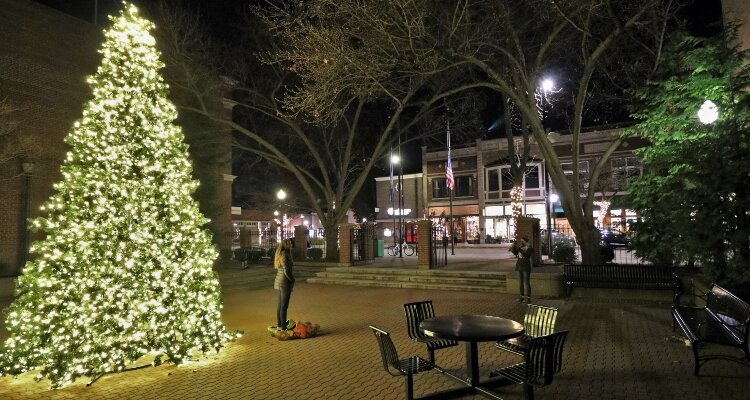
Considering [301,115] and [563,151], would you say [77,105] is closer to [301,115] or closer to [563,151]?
[301,115]

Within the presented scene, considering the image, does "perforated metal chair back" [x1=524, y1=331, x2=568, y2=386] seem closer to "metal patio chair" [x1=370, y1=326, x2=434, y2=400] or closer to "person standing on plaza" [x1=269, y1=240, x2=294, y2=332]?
"metal patio chair" [x1=370, y1=326, x2=434, y2=400]

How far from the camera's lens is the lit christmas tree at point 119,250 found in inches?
247

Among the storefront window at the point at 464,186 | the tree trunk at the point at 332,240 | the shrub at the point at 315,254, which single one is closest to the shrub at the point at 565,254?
the tree trunk at the point at 332,240

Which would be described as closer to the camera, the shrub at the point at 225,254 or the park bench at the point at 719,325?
the park bench at the point at 719,325

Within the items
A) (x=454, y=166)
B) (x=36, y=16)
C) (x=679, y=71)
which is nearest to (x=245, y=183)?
(x=454, y=166)

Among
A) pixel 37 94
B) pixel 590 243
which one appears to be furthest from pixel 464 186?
pixel 37 94

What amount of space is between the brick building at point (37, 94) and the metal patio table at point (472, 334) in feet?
49.9

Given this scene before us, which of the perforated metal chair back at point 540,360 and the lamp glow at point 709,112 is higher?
the lamp glow at point 709,112

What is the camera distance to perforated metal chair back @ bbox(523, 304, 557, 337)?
19.9ft

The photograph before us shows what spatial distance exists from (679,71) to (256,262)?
18380 mm

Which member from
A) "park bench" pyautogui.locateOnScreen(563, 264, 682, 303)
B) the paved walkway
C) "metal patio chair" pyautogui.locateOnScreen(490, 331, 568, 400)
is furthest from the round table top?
"park bench" pyautogui.locateOnScreen(563, 264, 682, 303)

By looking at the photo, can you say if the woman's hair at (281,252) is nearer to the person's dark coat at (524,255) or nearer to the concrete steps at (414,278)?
the person's dark coat at (524,255)

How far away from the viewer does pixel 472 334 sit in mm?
5441

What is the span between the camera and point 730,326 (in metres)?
6.40
